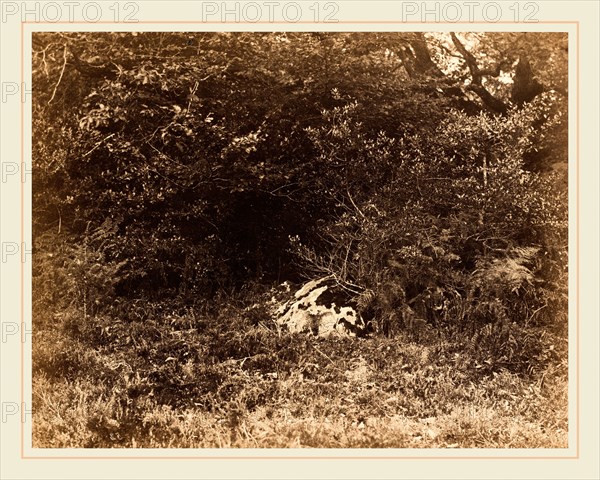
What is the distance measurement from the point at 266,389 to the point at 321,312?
35.2 inches

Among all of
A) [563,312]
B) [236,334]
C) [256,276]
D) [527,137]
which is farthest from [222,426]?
[527,137]

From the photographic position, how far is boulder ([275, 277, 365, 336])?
6.64m

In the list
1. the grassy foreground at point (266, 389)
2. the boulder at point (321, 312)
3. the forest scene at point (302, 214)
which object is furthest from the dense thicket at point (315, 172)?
the grassy foreground at point (266, 389)

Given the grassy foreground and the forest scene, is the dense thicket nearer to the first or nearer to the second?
the forest scene

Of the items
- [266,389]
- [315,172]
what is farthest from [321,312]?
[315,172]

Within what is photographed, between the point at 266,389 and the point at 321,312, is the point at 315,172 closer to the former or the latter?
the point at 321,312

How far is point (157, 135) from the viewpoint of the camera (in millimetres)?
6680

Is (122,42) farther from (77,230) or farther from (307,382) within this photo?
(307,382)

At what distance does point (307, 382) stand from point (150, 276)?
182 cm

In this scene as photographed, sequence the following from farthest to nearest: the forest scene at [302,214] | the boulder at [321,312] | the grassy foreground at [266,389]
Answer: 1. the boulder at [321,312]
2. the forest scene at [302,214]
3. the grassy foreground at [266,389]

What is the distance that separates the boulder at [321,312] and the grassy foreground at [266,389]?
10 cm

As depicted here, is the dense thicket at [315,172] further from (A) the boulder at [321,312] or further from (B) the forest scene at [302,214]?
(A) the boulder at [321,312]

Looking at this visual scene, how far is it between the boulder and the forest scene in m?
0.02

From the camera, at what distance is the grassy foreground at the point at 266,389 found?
20.8 feet
